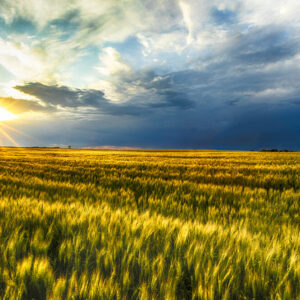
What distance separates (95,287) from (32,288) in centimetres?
47

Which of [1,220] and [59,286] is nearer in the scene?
[59,286]

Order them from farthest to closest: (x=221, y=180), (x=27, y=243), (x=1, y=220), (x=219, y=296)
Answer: (x=221, y=180) → (x=1, y=220) → (x=27, y=243) → (x=219, y=296)

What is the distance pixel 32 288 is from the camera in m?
1.27

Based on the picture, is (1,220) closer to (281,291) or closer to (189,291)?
(189,291)

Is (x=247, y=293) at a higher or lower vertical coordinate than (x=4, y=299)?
lower

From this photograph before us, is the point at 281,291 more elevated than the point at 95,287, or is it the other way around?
the point at 95,287

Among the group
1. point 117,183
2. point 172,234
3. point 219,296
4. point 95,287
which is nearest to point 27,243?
point 95,287

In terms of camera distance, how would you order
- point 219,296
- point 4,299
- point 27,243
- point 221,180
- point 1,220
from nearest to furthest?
point 4,299
point 219,296
point 27,243
point 1,220
point 221,180

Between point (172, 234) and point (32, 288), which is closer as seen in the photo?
point (32, 288)

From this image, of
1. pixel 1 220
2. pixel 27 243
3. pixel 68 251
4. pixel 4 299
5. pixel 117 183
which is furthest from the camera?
pixel 117 183

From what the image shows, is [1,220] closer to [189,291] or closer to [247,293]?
[189,291]

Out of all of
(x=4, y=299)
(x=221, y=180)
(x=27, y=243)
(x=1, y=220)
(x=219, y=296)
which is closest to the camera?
(x=4, y=299)

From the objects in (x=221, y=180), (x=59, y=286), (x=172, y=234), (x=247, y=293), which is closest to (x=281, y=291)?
(x=247, y=293)

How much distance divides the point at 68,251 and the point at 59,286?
22.0 inches
